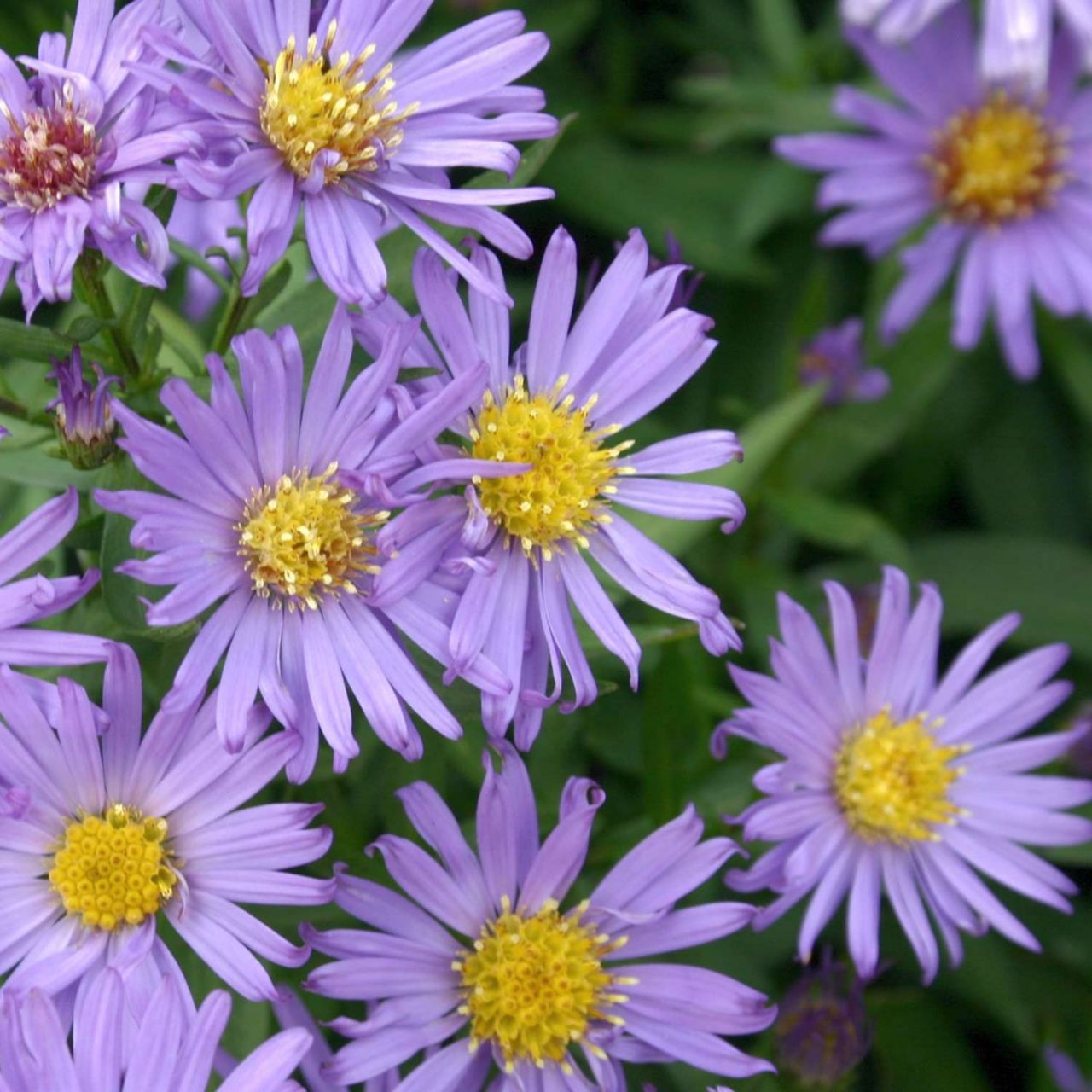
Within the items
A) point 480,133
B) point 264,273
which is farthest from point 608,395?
point 264,273

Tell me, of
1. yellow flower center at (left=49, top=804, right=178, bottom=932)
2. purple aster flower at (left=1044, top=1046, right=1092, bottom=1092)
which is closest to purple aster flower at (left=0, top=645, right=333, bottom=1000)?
yellow flower center at (left=49, top=804, right=178, bottom=932)

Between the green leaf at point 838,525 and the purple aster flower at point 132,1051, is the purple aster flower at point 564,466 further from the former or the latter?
the green leaf at point 838,525

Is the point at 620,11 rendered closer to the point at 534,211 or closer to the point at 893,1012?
the point at 534,211

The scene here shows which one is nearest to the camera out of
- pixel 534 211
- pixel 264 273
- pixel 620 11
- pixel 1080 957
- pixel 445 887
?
pixel 264 273

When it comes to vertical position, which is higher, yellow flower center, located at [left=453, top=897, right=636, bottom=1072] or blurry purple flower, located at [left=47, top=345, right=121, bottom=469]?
blurry purple flower, located at [left=47, top=345, right=121, bottom=469]

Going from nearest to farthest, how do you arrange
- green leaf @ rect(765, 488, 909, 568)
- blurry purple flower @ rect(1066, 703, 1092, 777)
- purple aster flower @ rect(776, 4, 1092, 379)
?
blurry purple flower @ rect(1066, 703, 1092, 777) → green leaf @ rect(765, 488, 909, 568) → purple aster flower @ rect(776, 4, 1092, 379)

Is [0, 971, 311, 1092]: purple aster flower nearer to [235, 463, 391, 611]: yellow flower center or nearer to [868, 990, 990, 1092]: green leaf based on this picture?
[235, 463, 391, 611]: yellow flower center

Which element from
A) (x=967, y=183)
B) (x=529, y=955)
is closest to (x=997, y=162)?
(x=967, y=183)
